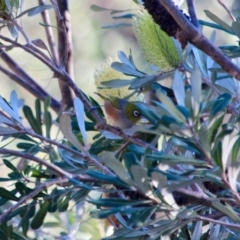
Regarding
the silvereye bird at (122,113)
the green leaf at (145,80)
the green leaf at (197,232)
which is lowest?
the green leaf at (197,232)

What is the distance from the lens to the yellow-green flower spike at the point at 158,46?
608 millimetres

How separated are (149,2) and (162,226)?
247mm

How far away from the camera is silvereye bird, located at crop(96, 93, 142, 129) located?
60 cm

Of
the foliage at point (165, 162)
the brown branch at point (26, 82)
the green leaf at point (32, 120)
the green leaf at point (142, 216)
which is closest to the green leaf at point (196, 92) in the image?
the foliage at point (165, 162)

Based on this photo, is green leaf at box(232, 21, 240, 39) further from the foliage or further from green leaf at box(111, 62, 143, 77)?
green leaf at box(111, 62, 143, 77)

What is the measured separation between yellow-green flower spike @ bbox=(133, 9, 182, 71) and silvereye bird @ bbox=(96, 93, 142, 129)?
0.06 m

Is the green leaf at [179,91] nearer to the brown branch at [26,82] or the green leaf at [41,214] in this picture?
the green leaf at [41,214]

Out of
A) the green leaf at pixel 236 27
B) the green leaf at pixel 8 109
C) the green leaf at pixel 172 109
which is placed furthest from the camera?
the green leaf at pixel 8 109

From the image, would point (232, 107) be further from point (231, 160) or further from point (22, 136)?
point (22, 136)

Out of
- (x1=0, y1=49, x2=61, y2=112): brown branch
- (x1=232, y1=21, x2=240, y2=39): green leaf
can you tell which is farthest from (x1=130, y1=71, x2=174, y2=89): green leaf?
(x1=0, y1=49, x2=61, y2=112): brown branch

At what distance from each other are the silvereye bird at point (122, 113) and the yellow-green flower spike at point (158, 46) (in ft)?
0.20

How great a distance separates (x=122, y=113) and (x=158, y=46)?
0.09 m

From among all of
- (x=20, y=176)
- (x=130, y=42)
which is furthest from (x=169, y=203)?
(x=130, y=42)

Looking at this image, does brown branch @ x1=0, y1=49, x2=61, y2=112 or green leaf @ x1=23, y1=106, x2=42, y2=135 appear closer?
green leaf @ x1=23, y1=106, x2=42, y2=135
